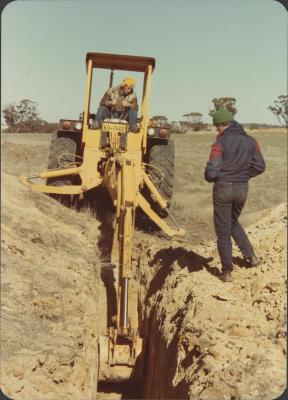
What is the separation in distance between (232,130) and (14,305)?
2.73 m

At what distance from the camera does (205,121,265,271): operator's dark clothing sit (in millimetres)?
5008

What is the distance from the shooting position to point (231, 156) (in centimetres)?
504

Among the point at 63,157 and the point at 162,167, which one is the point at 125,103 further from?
the point at 63,157

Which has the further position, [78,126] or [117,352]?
[78,126]

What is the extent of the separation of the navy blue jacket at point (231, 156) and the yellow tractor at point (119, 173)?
85 centimetres

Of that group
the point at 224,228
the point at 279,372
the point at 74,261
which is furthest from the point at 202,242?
the point at 279,372

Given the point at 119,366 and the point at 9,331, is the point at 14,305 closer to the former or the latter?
the point at 9,331

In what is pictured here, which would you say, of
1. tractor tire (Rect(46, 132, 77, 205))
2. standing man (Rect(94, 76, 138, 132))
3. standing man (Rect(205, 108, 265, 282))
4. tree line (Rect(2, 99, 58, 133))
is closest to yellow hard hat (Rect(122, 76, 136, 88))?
standing man (Rect(94, 76, 138, 132))

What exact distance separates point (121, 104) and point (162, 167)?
1.25 m

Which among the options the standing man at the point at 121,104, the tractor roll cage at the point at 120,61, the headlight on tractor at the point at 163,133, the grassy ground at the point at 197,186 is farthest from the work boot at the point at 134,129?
the grassy ground at the point at 197,186

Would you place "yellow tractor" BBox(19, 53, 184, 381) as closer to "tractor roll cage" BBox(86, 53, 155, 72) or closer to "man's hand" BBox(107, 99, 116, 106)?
"tractor roll cage" BBox(86, 53, 155, 72)

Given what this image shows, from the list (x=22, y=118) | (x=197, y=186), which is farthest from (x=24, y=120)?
(x=197, y=186)

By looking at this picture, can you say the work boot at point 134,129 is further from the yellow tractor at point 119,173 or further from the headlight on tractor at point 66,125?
the headlight on tractor at point 66,125

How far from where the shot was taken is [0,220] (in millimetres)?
6484
